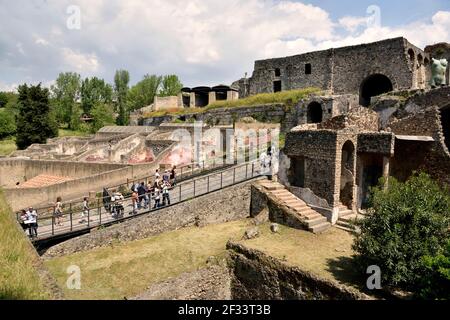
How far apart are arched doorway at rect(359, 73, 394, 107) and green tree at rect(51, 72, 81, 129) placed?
42288mm

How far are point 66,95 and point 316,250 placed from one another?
5325cm

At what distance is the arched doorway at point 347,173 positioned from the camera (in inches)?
553

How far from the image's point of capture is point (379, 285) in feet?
29.8

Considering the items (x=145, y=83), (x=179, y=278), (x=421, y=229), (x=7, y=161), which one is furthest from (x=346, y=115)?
(x=145, y=83)

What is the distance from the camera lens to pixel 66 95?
54.9 m

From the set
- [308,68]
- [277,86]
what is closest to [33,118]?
[277,86]

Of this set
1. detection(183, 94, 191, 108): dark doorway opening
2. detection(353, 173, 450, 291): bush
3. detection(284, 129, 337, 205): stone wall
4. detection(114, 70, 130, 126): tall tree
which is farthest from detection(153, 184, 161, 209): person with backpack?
detection(114, 70, 130, 126): tall tree

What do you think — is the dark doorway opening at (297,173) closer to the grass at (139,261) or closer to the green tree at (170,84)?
the grass at (139,261)

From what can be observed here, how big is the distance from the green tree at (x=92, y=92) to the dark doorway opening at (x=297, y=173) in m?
47.5

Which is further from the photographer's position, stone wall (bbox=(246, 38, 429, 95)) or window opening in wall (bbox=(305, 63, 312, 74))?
window opening in wall (bbox=(305, 63, 312, 74))

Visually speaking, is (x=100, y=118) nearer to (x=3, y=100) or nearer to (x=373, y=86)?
(x=3, y=100)

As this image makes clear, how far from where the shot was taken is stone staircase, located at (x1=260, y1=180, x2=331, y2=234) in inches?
523

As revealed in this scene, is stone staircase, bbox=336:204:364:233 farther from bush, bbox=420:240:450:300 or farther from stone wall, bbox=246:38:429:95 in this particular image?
stone wall, bbox=246:38:429:95
